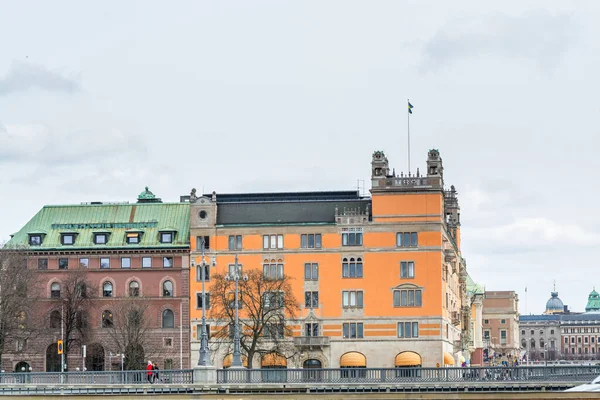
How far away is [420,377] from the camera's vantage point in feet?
335

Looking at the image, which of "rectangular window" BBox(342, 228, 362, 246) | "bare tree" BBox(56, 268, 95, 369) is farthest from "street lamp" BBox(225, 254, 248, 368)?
"bare tree" BBox(56, 268, 95, 369)

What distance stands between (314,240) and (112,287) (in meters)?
23.8

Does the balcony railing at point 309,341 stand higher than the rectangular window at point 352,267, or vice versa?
the rectangular window at point 352,267

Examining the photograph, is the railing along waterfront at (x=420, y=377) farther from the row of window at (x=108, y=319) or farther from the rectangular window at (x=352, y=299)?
the row of window at (x=108, y=319)

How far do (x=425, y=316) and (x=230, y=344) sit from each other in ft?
70.0

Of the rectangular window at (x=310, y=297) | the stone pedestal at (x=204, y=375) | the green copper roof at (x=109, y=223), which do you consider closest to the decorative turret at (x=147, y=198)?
the green copper roof at (x=109, y=223)

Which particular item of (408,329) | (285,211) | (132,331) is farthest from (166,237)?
(408,329)

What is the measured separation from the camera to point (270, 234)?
156 metres

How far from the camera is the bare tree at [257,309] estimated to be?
149 meters

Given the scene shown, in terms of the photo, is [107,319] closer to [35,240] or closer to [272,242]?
[35,240]

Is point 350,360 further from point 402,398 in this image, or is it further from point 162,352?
point 402,398

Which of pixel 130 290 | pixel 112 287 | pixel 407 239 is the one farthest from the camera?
pixel 112 287

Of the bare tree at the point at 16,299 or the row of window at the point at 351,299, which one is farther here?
the row of window at the point at 351,299

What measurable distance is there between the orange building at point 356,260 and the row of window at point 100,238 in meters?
4.20
